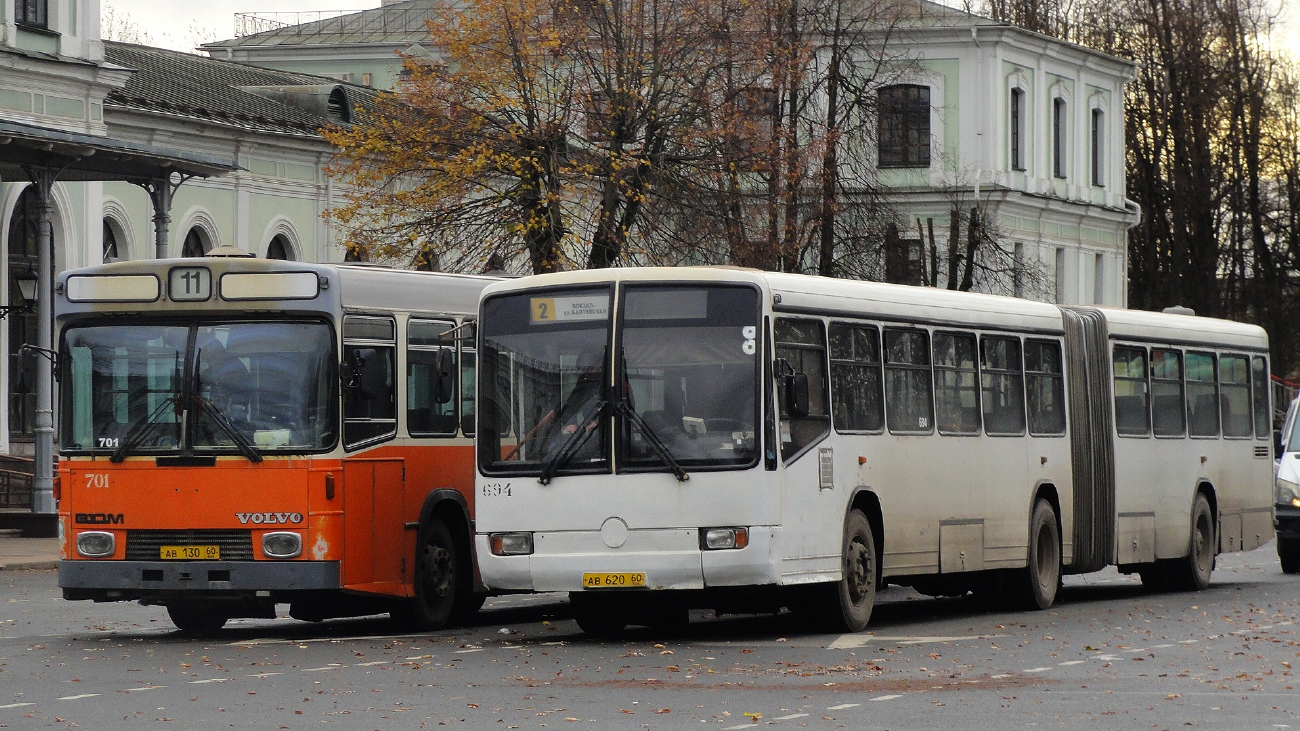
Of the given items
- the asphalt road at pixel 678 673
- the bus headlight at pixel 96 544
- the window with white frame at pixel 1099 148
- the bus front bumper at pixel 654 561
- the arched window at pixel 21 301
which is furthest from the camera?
the window with white frame at pixel 1099 148

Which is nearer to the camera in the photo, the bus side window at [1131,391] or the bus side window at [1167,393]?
the bus side window at [1131,391]

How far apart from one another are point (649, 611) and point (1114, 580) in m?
11.2

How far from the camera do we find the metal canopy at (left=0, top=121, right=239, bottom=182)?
31.6 metres

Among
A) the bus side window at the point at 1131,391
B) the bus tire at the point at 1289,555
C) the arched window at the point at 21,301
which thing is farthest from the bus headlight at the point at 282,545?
the arched window at the point at 21,301

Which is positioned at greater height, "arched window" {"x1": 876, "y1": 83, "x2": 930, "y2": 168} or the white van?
"arched window" {"x1": 876, "y1": 83, "x2": 930, "y2": 168}

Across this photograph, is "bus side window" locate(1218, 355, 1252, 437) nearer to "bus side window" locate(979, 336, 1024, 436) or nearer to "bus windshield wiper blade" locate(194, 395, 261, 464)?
"bus side window" locate(979, 336, 1024, 436)

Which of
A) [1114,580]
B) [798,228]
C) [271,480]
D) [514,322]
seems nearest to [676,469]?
[514,322]

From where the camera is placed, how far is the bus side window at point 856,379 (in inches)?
713

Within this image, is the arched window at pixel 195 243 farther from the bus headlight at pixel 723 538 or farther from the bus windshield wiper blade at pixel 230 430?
the bus headlight at pixel 723 538

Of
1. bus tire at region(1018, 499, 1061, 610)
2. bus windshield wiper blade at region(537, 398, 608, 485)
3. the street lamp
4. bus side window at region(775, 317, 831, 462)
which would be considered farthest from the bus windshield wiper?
the street lamp

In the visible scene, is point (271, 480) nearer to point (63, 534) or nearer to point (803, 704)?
point (63, 534)

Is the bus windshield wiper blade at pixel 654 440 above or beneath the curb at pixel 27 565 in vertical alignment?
above

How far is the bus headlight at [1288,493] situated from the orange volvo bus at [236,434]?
1378 centimetres

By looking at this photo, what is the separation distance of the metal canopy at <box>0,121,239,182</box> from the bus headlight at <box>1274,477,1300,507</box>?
15.8 metres
